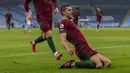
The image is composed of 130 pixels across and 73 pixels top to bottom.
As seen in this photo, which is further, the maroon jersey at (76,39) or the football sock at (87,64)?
the maroon jersey at (76,39)

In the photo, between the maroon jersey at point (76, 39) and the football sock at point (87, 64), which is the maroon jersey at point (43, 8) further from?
the football sock at point (87, 64)

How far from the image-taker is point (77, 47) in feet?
28.3

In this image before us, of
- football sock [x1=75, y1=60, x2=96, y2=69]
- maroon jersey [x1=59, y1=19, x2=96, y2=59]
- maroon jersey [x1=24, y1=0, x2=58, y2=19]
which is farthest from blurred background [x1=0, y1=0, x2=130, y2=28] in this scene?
football sock [x1=75, y1=60, x2=96, y2=69]

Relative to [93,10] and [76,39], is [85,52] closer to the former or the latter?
[76,39]

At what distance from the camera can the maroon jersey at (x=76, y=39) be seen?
847 centimetres

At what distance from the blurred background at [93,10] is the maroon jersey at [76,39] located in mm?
59373

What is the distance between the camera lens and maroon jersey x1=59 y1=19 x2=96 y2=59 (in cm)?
847

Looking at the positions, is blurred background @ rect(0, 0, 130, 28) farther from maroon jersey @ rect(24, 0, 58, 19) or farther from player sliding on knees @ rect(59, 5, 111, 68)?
player sliding on knees @ rect(59, 5, 111, 68)

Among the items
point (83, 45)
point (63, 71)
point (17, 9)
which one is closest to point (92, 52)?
point (83, 45)

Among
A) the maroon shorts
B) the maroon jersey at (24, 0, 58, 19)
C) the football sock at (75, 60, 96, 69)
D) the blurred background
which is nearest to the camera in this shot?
the football sock at (75, 60, 96, 69)

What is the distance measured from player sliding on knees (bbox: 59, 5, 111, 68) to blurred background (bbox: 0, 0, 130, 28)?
195ft

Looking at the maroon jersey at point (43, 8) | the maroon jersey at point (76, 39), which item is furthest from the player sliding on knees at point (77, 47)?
the maroon jersey at point (43, 8)

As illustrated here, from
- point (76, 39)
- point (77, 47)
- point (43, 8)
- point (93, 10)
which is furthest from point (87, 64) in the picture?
point (93, 10)

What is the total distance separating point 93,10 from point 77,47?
63990 millimetres
